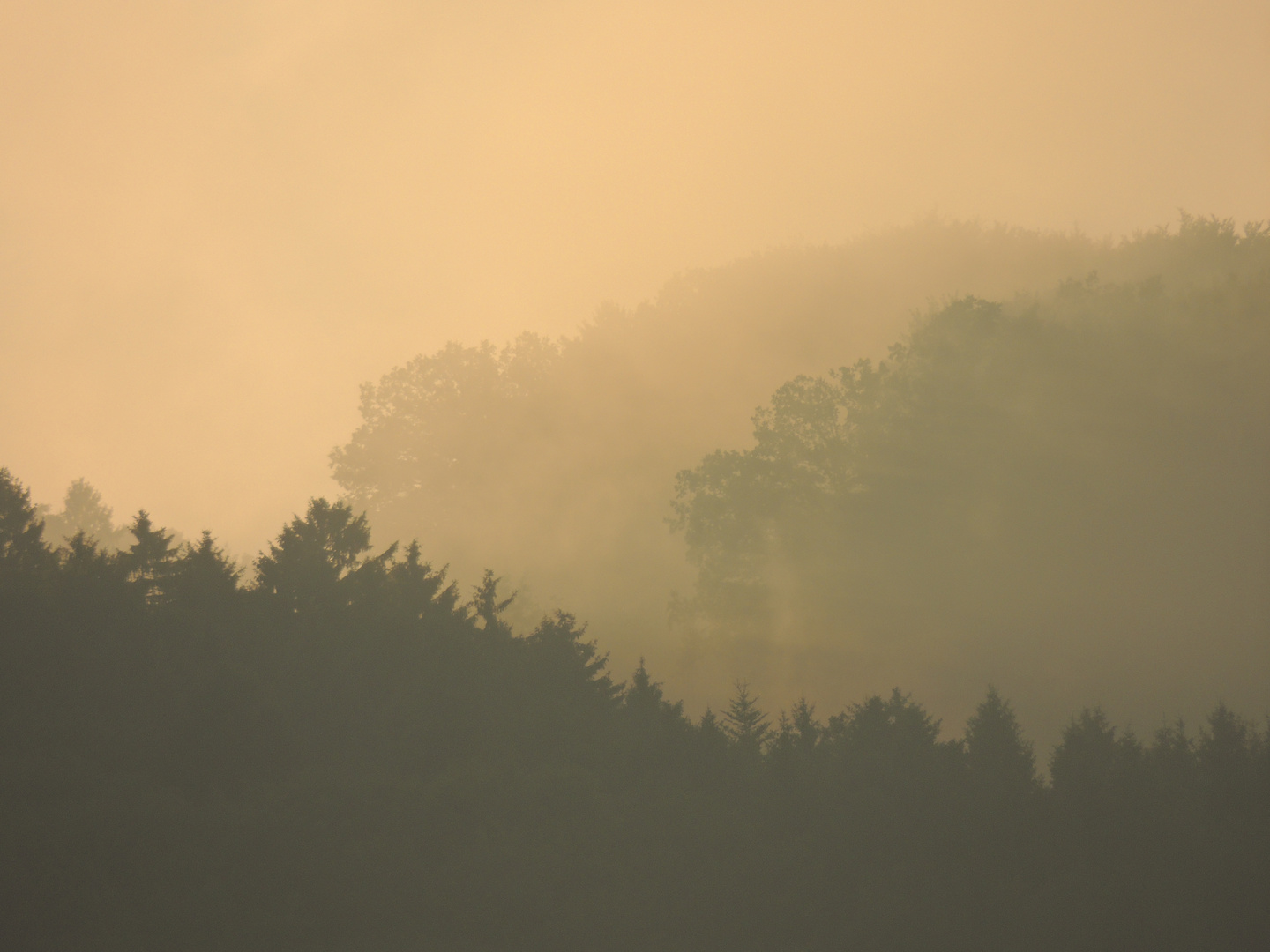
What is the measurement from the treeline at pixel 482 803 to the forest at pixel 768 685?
0.32 feet

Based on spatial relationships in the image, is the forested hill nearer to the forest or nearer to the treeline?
the forest

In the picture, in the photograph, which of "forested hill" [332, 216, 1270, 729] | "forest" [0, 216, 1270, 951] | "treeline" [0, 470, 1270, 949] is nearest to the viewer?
"treeline" [0, 470, 1270, 949]

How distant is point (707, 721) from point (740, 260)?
181 ft

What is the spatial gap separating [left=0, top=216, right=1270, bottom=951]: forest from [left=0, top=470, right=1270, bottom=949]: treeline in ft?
0.32

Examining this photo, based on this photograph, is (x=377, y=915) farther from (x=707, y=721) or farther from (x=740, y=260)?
(x=740, y=260)

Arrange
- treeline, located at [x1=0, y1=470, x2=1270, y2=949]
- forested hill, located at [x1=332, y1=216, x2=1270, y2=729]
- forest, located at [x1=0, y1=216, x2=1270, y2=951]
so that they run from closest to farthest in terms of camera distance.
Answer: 1. treeline, located at [x1=0, y1=470, x2=1270, y2=949]
2. forest, located at [x1=0, y1=216, x2=1270, y2=951]
3. forested hill, located at [x1=332, y1=216, x2=1270, y2=729]

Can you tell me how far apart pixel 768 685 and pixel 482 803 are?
20819 millimetres

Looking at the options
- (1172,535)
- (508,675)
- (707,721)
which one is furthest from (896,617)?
(508,675)

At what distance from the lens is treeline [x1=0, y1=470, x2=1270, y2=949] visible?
15898 millimetres

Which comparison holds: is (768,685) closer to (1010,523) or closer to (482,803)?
(1010,523)

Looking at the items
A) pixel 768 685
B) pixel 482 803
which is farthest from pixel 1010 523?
pixel 482 803

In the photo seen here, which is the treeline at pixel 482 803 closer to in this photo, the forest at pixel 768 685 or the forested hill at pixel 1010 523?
the forest at pixel 768 685

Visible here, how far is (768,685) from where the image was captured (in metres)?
38.5

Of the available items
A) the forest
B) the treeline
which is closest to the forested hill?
the forest
